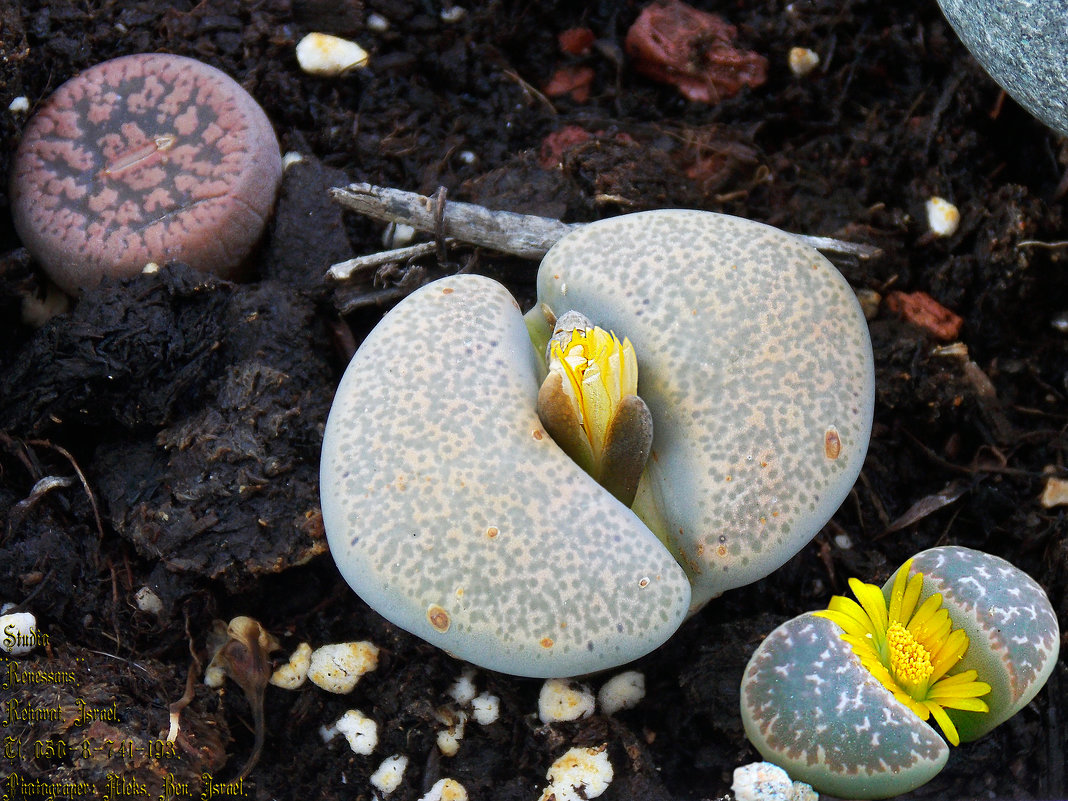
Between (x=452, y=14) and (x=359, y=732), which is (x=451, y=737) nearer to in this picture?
(x=359, y=732)

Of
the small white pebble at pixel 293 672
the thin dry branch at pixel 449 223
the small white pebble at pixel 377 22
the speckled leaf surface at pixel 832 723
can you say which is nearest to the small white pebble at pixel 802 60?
the thin dry branch at pixel 449 223

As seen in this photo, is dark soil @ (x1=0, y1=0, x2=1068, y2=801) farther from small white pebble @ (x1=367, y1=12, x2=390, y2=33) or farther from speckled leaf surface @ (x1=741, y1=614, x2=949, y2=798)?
speckled leaf surface @ (x1=741, y1=614, x2=949, y2=798)

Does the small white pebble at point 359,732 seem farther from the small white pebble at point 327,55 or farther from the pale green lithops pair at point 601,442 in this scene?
the small white pebble at point 327,55

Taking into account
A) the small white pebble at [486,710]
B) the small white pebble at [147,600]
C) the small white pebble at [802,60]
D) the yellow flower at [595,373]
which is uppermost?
the small white pebble at [802,60]

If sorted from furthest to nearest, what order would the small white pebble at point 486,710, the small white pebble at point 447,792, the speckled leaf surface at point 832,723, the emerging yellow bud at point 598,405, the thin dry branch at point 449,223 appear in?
1. the thin dry branch at point 449,223
2. the small white pebble at point 486,710
3. the small white pebble at point 447,792
4. the emerging yellow bud at point 598,405
5. the speckled leaf surface at point 832,723

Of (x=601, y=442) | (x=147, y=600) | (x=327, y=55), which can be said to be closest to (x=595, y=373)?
(x=601, y=442)

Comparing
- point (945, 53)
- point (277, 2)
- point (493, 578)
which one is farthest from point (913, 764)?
point (277, 2)
